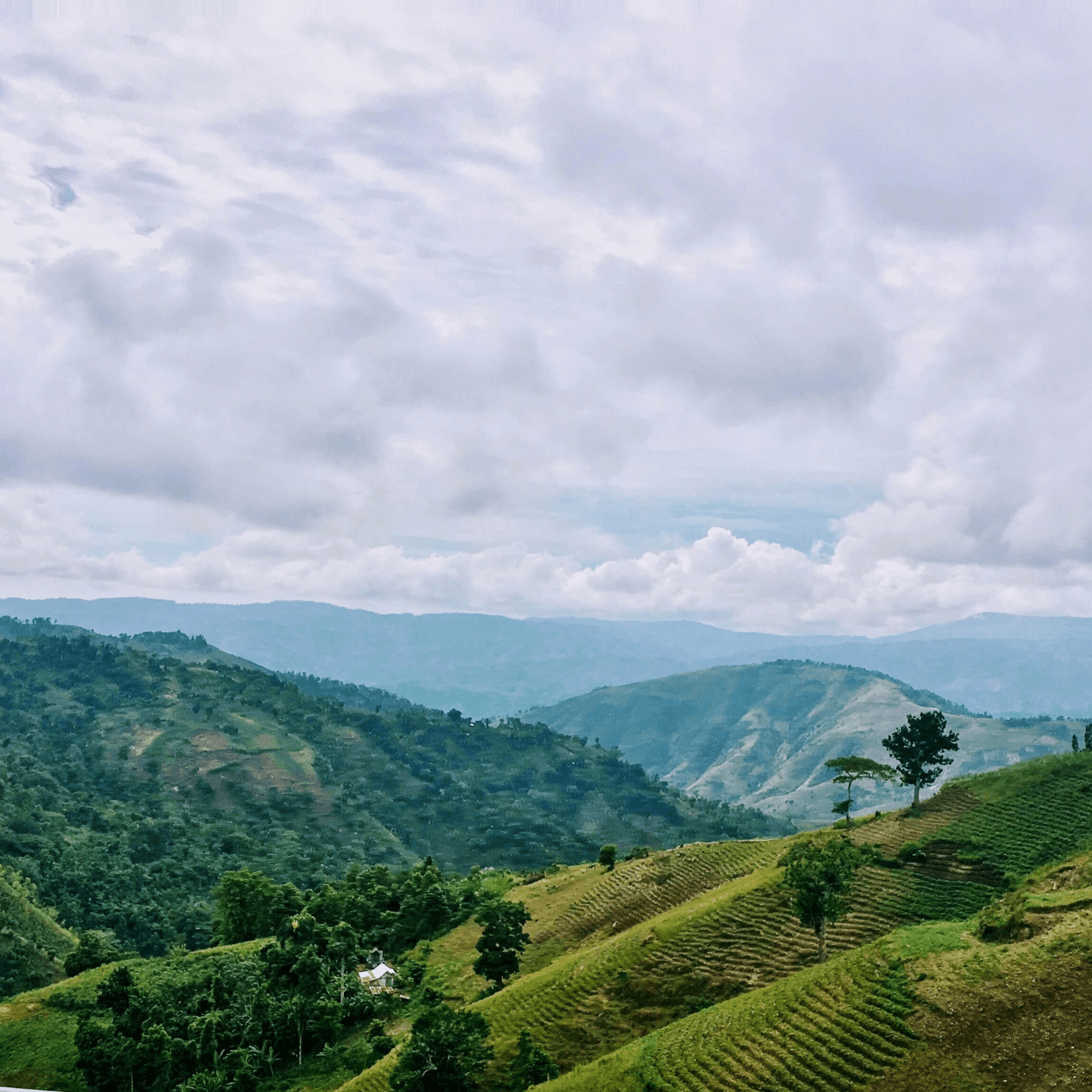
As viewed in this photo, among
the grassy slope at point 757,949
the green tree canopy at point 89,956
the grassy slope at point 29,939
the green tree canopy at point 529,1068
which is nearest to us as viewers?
the grassy slope at point 757,949

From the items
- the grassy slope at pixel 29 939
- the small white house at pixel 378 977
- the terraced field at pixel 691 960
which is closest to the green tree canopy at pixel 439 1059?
the terraced field at pixel 691 960

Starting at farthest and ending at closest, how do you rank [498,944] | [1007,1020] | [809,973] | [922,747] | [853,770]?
[922,747], [853,770], [498,944], [809,973], [1007,1020]

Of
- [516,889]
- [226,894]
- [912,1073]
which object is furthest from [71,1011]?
[912,1073]

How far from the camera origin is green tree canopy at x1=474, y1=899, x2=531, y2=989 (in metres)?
60.9

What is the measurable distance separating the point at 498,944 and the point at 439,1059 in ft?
72.3

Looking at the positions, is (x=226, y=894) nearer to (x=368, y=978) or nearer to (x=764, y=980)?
(x=368, y=978)

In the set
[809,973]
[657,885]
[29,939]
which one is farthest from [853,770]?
[29,939]

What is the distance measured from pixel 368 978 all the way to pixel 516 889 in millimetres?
30918

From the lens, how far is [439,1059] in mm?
39719

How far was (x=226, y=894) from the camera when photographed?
9369 cm

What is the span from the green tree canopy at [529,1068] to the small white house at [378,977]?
28.7m

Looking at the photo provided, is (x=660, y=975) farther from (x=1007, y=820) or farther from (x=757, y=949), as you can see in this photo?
(x=1007, y=820)

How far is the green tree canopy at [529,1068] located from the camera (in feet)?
134

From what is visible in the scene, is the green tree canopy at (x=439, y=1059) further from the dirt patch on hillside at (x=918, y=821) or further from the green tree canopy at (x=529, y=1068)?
the dirt patch on hillside at (x=918, y=821)
